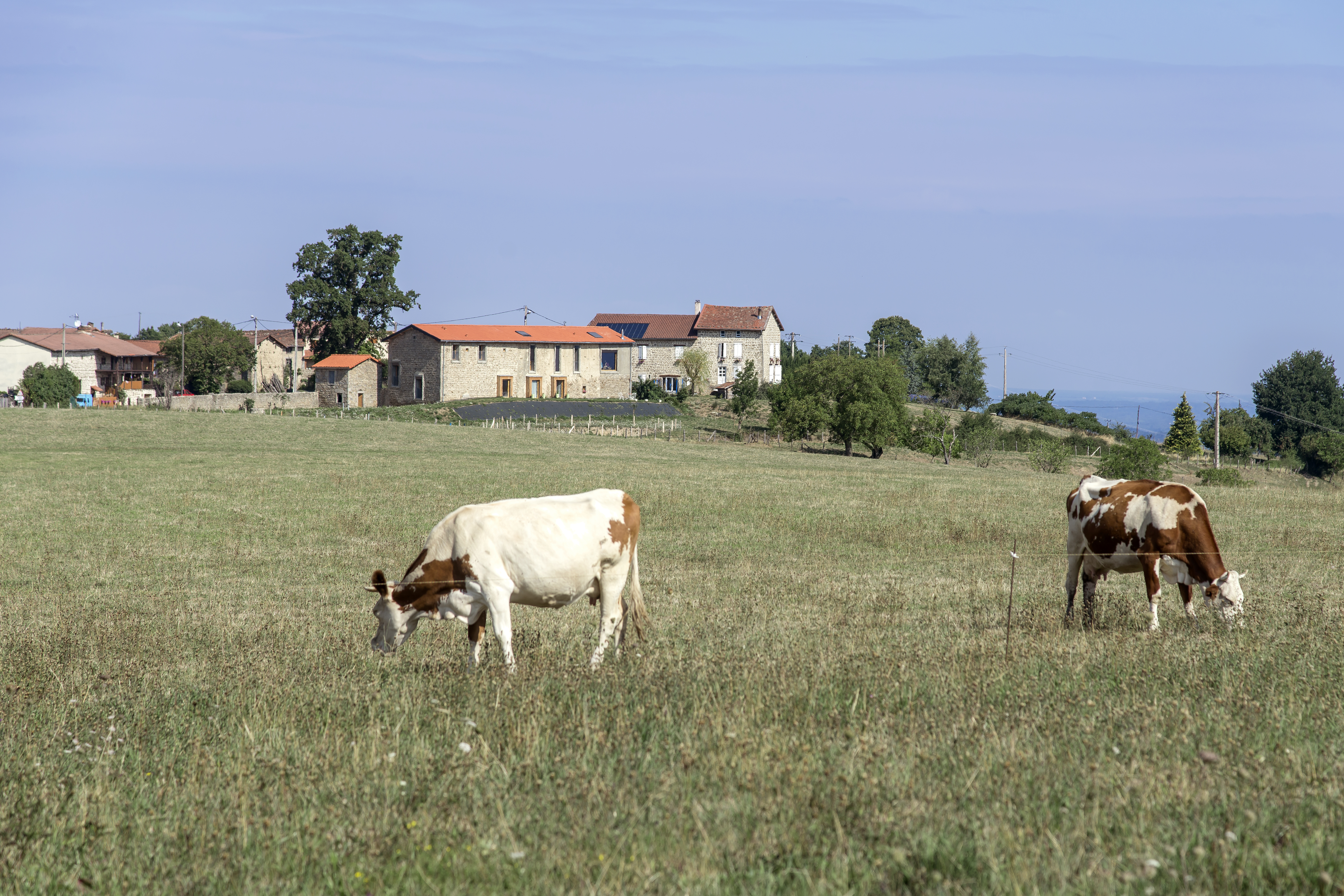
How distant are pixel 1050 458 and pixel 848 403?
12.8 metres

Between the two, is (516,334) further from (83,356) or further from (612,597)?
(612,597)

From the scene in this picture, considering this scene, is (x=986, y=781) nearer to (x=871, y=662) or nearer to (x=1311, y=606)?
(x=871, y=662)

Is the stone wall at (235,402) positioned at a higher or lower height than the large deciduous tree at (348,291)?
lower

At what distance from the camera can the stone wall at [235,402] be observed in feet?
280

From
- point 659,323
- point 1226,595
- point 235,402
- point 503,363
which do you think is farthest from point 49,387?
point 1226,595

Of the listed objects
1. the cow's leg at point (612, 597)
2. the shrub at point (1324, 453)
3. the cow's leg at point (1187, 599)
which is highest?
the cow's leg at point (612, 597)

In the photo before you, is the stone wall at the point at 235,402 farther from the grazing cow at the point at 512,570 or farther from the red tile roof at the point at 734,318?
the grazing cow at the point at 512,570

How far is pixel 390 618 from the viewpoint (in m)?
11.0

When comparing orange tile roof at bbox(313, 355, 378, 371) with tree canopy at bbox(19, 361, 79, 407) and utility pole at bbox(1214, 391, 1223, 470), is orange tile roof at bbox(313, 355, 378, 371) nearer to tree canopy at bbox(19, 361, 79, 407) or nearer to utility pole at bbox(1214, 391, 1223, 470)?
tree canopy at bbox(19, 361, 79, 407)

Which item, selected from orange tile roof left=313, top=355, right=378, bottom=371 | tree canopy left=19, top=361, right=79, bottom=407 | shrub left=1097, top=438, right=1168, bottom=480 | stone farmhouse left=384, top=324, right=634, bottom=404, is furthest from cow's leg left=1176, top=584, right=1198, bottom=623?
tree canopy left=19, top=361, right=79, bottom=407

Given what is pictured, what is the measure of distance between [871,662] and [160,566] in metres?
16.2

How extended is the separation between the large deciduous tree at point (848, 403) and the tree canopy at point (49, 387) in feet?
200

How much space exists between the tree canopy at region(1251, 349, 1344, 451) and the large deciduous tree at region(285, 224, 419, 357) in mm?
96549

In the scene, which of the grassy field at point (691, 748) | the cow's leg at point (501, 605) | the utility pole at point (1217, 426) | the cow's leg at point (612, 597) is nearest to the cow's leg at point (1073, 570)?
the grassy field at point (691, 748)
